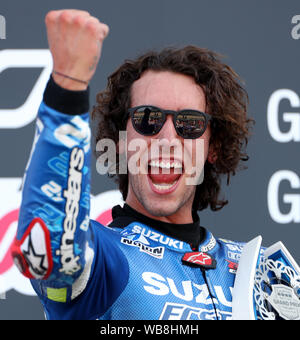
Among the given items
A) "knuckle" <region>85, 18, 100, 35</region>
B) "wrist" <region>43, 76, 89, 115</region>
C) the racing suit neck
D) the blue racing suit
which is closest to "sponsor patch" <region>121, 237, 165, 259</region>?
the blue racing suit

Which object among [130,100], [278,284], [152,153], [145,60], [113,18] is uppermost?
[113,18]

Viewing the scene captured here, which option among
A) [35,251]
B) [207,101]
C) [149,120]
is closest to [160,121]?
[149,120]

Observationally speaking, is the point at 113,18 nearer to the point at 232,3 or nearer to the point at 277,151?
the point at 232,3

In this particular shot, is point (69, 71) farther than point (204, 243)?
No

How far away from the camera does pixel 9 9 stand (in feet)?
8.98

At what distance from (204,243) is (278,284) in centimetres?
26

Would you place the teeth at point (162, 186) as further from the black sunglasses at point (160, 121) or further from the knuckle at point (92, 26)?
the knuckle at point (92, 26)

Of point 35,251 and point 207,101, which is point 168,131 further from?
point 35,251

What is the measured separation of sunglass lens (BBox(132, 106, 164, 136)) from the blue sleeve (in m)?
0.61

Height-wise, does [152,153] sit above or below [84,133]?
below

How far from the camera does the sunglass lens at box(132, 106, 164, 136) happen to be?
5.39 feet

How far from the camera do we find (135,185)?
5.61 ft
